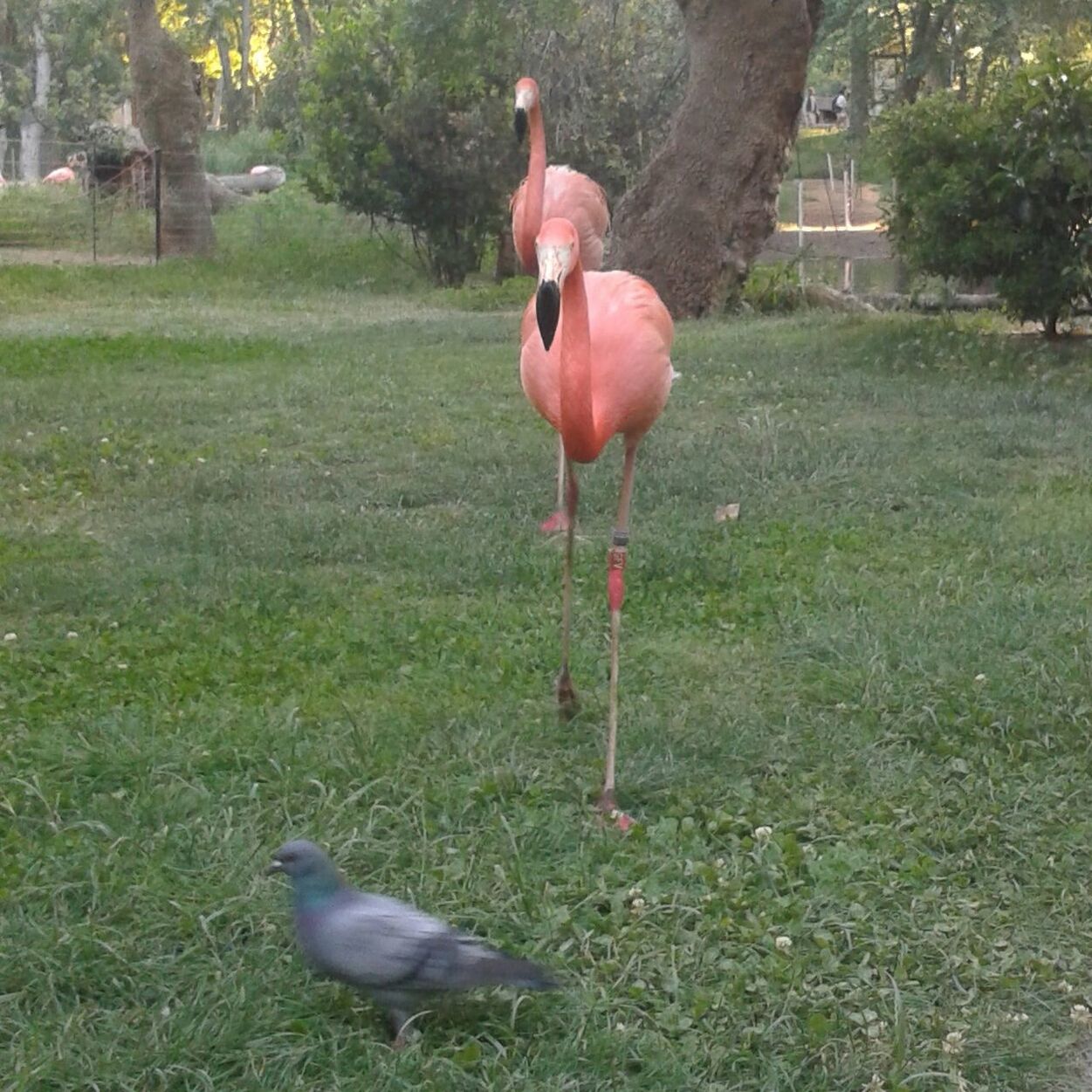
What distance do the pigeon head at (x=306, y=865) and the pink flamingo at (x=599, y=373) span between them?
105cm

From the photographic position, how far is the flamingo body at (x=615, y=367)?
14.4ft

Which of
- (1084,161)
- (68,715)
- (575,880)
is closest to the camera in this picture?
(575,880)

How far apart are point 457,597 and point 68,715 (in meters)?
1.62

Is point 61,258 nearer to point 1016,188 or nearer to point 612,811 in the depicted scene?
point 1016,188

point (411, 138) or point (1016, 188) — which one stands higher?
point (411, 138)

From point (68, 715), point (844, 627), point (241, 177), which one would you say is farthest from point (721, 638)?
point (241, 177)

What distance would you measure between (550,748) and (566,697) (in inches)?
8.7

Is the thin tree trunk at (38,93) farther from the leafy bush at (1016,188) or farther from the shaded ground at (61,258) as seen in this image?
the leafy bush at (1016,188)

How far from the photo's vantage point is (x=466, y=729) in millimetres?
4414

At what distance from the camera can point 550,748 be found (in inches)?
173

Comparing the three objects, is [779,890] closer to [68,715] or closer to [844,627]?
[844,627]

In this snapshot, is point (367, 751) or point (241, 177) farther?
point (241, 177)

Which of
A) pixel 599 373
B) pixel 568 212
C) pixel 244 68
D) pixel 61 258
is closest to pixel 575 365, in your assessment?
pixel 599 373

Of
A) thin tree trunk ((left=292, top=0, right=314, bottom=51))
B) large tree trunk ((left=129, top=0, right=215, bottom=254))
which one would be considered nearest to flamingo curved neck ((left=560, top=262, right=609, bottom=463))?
large tree trunk ((left=129, top=0, right=215, bottom=254))
